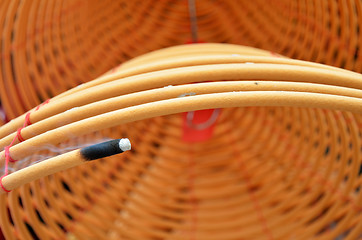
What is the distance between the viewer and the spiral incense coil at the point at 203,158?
0.32m

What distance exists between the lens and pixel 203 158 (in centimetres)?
103

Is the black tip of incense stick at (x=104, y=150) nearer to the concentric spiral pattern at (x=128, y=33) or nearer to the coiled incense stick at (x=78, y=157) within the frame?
the coiled incense stick at (x=78, y=157)

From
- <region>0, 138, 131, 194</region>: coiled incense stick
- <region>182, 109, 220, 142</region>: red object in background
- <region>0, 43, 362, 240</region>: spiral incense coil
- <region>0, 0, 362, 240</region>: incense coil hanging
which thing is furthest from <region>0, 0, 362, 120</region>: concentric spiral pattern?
<region>0, 138, 131, 194</region>: coiled incense stick

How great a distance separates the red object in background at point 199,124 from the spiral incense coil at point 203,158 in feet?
0.33

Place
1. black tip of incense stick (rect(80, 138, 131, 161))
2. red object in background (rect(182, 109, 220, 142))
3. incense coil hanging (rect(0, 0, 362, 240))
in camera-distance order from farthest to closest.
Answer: red object in background (rect(182, 109, 220, 142)) → incense coil hanging (rect(0, 0, 362, 240)) → black tip of incense stick (rect(80, 138, 131, 161))

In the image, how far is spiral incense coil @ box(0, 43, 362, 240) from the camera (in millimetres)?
322

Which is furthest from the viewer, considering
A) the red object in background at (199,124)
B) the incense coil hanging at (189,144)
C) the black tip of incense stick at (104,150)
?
the red object in background at (199,124)

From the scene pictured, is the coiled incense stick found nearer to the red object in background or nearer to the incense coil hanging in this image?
the incense coil hanging

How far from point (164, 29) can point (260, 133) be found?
0.43 meters

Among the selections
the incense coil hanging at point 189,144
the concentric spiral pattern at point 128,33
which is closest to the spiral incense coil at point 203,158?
the incense coil hanging at point 189,144

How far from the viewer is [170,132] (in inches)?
41.4

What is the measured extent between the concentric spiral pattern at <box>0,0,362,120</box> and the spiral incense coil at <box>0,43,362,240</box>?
160 millimetres

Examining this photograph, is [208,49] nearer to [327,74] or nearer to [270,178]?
[327,74]

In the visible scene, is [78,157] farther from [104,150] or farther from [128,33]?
[128,33]
